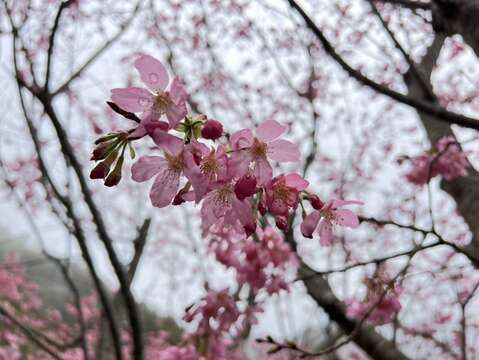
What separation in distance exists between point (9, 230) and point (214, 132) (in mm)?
25900

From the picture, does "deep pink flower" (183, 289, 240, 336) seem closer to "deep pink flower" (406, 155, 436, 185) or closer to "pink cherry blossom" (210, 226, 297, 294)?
"pink cherry blossom" (210, 226, 297, 294)

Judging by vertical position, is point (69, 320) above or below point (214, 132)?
above

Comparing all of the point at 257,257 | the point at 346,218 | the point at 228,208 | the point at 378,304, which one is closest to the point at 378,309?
the point at 378,304

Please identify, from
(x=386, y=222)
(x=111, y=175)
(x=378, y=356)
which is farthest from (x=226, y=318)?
(x=111, y=175)

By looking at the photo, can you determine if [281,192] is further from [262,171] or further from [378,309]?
[378,309]

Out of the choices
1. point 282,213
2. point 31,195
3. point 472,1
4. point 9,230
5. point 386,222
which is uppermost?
point 9,230

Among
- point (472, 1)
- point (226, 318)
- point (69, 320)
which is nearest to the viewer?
point (472, 1)

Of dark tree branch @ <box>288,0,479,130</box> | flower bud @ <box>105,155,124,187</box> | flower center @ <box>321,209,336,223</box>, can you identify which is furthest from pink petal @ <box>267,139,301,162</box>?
dark tree branch @ <box>288,0,479,130</box>

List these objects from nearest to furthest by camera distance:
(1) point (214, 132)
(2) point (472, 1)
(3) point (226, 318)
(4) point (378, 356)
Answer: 1. (1) point (214, 132)
2. (2) point (472, 1)
3. (3) point (226, 318)
4. (4) point (378, 356)

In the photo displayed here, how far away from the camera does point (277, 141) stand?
42.7 inches

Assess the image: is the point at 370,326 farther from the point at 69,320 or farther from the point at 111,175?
the point at 69,320

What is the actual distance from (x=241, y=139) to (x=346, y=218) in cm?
48

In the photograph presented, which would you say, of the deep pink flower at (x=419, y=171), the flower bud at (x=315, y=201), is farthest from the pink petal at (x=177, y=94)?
the deep pink flower at (x=419, y=171)

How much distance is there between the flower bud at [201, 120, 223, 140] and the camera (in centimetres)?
93
